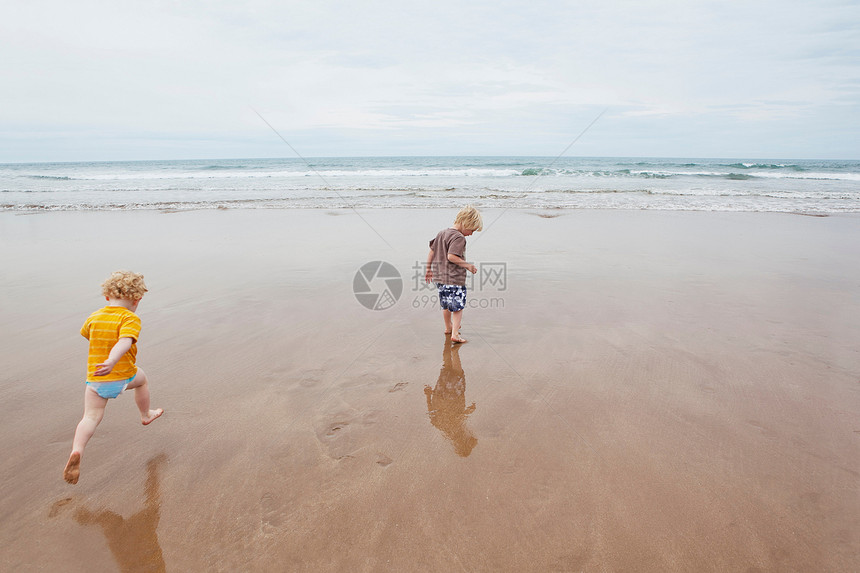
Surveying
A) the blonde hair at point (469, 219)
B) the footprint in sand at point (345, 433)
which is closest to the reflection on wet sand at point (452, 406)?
the footprint in sand at point (345, 433)

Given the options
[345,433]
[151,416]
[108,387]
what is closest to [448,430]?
[345,433]

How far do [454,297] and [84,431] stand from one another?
3.22 metres

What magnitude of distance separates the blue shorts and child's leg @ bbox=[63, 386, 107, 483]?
1.1 inches

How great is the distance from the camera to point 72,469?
249cm

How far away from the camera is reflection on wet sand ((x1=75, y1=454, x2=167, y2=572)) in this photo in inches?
82.0

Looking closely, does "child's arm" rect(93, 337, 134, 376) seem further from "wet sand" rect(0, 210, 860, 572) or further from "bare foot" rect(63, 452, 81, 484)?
"wet sand" rect(0, 210, 860, 572)

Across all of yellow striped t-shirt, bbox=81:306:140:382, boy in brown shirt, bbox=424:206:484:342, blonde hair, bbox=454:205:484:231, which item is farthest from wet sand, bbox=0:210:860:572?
blonde hair, bbox=454:205:484:231

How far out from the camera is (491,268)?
24.5 feet

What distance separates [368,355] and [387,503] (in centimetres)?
193

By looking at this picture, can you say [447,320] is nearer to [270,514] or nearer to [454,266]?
[454,266]

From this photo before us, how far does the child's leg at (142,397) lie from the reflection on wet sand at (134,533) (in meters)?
0.65

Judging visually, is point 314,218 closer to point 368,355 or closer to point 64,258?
point 64,258

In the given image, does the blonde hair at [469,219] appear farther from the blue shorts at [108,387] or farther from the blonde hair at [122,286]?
the blue shorts at [108,387]

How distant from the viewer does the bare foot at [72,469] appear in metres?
2.47
